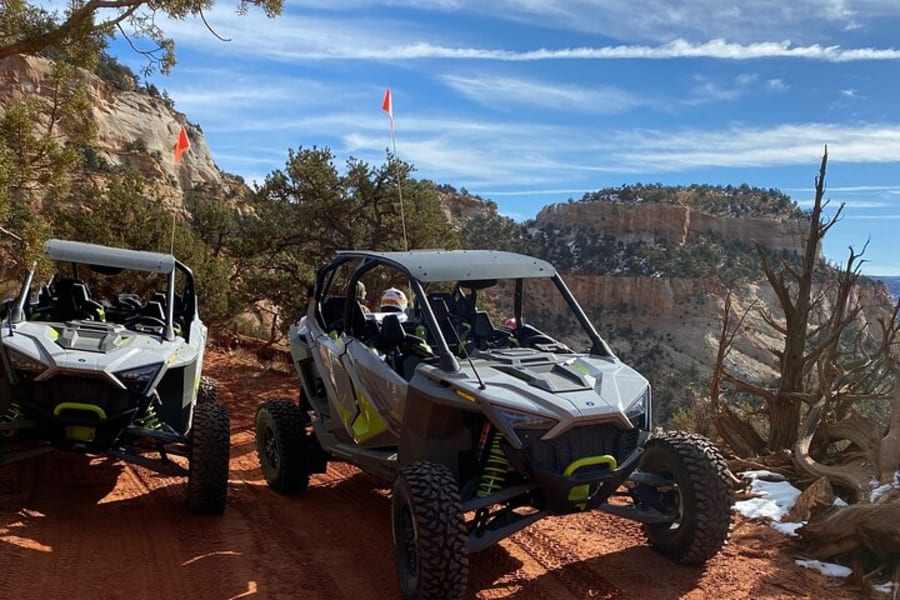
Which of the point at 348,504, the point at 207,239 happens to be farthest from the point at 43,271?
the point at 207,239

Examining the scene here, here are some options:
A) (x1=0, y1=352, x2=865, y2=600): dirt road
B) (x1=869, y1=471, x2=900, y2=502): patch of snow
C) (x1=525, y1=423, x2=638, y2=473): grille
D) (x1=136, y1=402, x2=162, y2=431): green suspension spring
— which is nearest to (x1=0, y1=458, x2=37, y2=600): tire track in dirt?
(x1=0, y1=352, x2=865, y2=600): dirt road

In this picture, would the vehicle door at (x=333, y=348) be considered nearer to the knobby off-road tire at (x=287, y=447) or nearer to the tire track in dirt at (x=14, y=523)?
the knobby off-road tire at (x=287, y=447)

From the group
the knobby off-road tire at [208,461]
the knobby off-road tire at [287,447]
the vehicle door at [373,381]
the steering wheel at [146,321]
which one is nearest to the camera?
the vehicle door at [373,381]

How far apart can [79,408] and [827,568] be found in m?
5.37

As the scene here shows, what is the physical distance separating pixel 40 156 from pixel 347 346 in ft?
14.3

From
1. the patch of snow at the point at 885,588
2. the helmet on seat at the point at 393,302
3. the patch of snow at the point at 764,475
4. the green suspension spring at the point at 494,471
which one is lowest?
the patch of snow at the point at 885,588

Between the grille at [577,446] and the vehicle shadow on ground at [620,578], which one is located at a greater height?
the grille at [577,446]

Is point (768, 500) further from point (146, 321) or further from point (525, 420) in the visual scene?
point (146, 321)

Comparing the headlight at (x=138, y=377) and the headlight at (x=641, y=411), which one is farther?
the headlight at (x=138, y=377)

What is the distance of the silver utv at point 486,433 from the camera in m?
4.26

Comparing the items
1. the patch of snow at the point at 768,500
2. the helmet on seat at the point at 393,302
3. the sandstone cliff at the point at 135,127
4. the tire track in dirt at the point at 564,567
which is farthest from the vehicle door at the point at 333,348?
the sandstone cliff at the point at 135,127

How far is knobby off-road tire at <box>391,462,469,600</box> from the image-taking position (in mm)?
4051

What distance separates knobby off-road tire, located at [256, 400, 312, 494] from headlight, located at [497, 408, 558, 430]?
9.87ft

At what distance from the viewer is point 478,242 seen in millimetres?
49344
